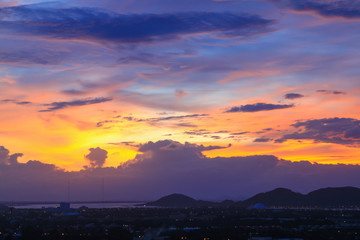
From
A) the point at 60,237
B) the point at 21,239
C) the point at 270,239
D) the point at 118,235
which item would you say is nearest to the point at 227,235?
the point at 270,239

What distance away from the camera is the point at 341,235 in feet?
498

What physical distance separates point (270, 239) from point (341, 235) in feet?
92.0

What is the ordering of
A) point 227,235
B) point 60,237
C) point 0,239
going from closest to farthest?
point 0,239 < point 60,237 < point 227,235

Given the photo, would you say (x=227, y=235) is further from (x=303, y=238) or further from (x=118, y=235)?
(x=118, y=235)

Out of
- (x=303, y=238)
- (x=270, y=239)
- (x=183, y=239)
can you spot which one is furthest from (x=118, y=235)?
(x=303, y=238)

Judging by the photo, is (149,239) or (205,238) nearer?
(149,239)

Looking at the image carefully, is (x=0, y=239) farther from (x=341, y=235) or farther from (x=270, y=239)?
(x=341, y=235)

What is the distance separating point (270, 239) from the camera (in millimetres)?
136625

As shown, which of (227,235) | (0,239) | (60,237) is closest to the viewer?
(0,239)

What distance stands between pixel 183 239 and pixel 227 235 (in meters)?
18.7

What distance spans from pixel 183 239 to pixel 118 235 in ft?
60.9

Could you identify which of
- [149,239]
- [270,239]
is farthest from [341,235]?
[149,239]

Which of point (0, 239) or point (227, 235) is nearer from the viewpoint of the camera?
point (0, 239)

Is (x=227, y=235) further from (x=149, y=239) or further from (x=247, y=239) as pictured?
(x=149, y=239)
